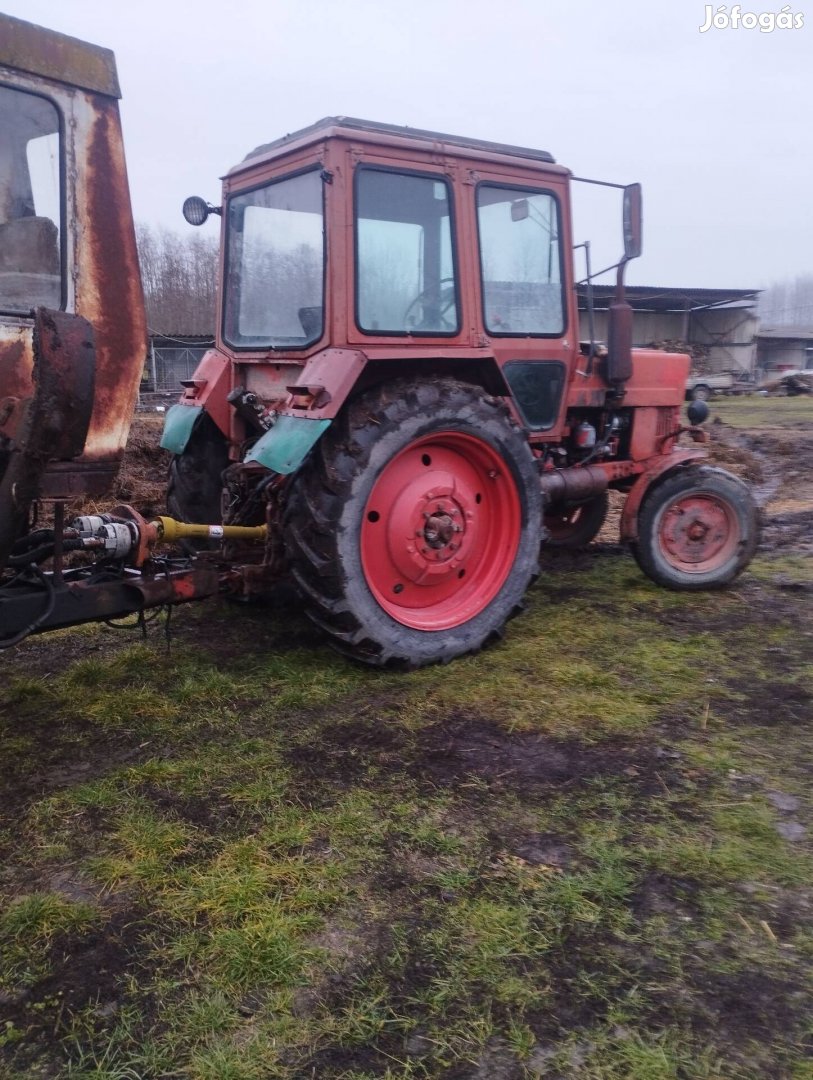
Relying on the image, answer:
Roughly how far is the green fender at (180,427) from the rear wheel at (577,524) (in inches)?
109

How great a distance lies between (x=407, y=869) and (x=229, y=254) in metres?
3.46

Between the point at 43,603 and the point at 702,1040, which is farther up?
the point at 43,603

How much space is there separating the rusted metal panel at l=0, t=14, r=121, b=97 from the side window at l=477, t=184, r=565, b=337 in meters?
2.10

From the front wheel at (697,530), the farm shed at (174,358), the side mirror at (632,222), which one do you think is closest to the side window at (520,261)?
the side mirror at (632,222)

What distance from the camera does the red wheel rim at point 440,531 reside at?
4.11m

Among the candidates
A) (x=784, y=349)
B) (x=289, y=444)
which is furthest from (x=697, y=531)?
(x=784, y=349)

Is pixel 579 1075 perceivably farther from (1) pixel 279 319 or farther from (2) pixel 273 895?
(1) pixel 279 319

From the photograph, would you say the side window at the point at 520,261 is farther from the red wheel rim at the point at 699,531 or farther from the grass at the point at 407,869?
the grass at the point at 407,869

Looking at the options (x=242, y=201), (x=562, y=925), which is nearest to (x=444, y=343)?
(x=242, y=201)

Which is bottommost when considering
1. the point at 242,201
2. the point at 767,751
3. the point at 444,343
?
the point at 767,751

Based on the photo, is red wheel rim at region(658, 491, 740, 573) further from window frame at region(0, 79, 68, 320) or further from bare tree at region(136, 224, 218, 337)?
bare tree at region(136, 224, 218, 337)

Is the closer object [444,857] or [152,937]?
[152,937]

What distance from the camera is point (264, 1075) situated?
1839 mm

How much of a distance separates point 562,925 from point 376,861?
57 centimetres
